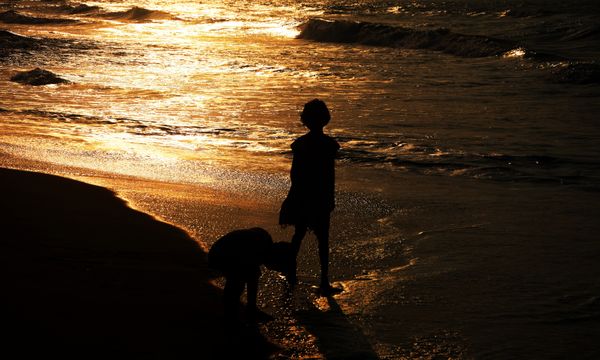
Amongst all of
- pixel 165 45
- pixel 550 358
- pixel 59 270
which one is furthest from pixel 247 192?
pixel 165 45

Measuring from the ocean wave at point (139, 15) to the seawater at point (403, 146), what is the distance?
491 inches

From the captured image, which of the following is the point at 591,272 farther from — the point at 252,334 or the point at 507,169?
the point at 507,169

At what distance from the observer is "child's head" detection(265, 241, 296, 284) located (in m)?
5.17

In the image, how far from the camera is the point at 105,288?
5.38 m

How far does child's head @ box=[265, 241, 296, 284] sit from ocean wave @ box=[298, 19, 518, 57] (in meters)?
22.3

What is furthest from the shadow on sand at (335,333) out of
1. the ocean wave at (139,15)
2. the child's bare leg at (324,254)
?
the ocean wave at (139,15)

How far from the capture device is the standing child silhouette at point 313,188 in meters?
5.61

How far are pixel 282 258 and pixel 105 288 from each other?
1.18 metres

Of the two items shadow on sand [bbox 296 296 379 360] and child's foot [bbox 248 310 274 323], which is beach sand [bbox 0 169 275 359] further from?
shadow on sand [bbox 296 296 379 360]

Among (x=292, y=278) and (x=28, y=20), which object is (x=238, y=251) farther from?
(x=28, y=20)

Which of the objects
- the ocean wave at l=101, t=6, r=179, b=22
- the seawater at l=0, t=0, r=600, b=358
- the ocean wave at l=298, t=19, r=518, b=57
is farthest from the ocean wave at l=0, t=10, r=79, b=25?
the ocean wave at l=298, t=19, r=518, b=57

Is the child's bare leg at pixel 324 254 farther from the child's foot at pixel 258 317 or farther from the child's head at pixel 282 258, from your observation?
the child's foot at pixel 258 317

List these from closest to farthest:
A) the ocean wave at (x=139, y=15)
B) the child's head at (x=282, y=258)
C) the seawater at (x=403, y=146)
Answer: the child's head at (x=282, y=258) → the seawater at (x=403, y=146) → the ocean wave at (x=139, y=15)

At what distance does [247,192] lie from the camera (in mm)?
9062
